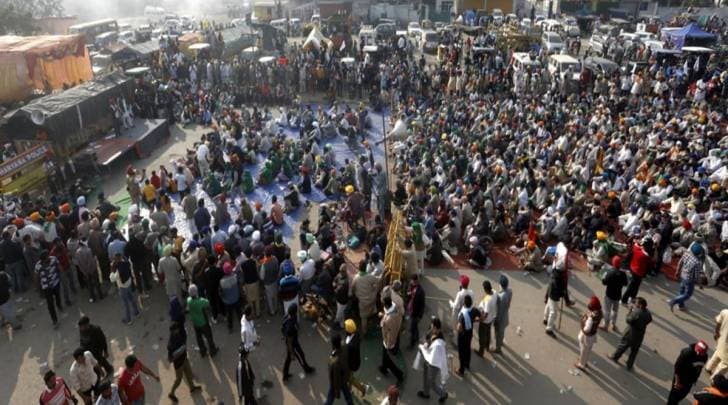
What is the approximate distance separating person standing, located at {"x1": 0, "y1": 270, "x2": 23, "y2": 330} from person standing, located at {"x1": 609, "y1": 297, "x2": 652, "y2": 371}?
10287 mm

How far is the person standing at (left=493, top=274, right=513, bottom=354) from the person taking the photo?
8.17 metres

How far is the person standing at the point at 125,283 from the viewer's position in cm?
902

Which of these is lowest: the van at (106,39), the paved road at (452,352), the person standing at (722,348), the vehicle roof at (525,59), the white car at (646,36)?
the paved road at (452,352)

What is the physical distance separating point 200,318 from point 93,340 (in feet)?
4.99

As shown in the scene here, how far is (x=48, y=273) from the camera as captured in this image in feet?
29.9

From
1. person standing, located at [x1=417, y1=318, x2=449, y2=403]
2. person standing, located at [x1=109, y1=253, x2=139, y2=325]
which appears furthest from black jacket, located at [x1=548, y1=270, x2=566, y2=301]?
person standing, located at [x1=109, y1=253, x2=139, y2=325]

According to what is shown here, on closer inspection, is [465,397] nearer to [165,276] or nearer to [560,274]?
[560,274]

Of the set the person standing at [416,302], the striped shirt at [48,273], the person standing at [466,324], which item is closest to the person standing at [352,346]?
the person standing at [416,302]

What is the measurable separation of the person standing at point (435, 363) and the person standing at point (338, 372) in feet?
3.74

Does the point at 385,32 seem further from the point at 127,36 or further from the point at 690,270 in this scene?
the point at 690,270

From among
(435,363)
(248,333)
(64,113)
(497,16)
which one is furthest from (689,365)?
(497,16)

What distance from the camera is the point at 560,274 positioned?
8.78m

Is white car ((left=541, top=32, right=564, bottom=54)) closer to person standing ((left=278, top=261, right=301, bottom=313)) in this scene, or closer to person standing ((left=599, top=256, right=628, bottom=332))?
person standing ((left=599, top=256, right=628, bottom=332))

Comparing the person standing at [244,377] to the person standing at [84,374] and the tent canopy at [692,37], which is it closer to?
the person standing at [84,374]
